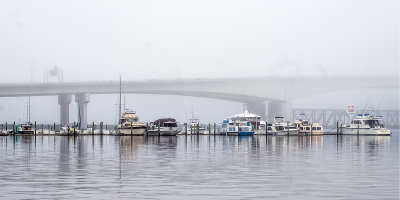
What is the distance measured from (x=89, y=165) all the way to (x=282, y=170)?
12.7 meters

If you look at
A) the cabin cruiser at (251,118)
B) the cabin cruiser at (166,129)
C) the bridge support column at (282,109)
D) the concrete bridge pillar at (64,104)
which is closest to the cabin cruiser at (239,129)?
the cabin cruiser at (166,129)

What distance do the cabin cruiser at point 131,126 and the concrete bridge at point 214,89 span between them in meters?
45.8

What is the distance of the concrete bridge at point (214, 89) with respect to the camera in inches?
6383

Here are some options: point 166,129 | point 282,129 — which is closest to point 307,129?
point 282,129

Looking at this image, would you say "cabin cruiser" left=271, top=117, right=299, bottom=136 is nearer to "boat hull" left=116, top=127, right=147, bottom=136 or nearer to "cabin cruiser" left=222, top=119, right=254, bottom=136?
"cabin cruiser" left=222, top=119, right=254, bottom=136

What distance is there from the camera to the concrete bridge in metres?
162

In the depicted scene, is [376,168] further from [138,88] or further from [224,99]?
[224,99]

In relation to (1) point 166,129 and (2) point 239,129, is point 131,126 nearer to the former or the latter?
(1) point 166,129

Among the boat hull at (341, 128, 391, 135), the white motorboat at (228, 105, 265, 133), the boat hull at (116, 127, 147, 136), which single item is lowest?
the boat hull at (341, 128, 391, 135)

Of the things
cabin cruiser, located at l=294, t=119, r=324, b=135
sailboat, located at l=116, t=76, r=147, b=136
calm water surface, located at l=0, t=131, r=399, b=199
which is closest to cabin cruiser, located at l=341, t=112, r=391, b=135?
cabin cruiser, located at l=294, t=119, r=324, b=135

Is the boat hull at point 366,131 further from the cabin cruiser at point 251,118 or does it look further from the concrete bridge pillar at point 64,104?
the concrete bridge pillar at point 64,104

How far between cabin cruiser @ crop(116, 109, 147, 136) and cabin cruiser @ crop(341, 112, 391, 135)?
46.6 meters

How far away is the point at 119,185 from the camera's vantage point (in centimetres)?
2938

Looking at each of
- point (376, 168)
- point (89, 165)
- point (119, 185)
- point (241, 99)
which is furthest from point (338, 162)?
point (241, 99)
